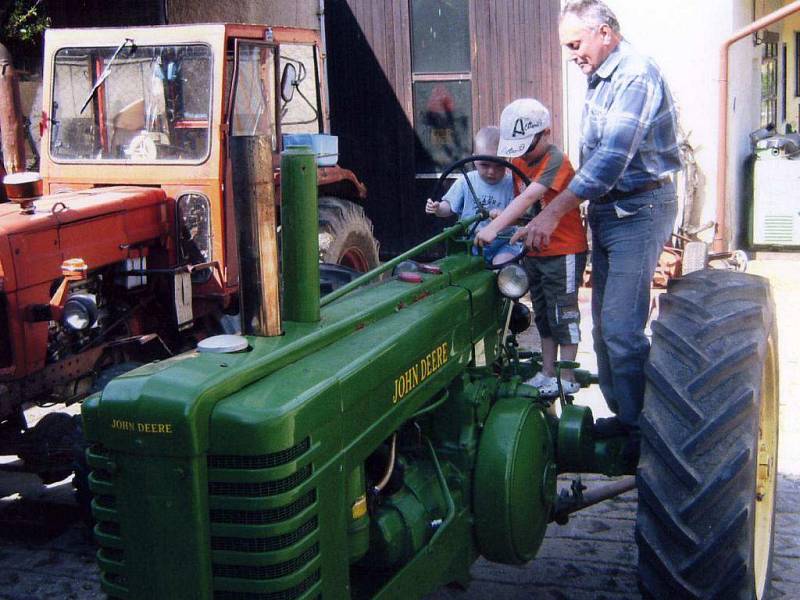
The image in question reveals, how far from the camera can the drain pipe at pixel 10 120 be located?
238 inches

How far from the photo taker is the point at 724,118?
340 inches

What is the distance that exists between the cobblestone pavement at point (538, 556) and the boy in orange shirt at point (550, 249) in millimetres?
599

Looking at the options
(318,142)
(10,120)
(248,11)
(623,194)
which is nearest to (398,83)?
(248,11)

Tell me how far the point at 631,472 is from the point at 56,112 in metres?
3.92

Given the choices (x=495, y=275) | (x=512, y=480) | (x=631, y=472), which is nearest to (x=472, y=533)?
(x=512, y=480)

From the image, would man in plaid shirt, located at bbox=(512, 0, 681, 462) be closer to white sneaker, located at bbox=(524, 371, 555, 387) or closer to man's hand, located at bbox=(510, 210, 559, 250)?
man's hand, located at bbox=(510, 210, 559, 250)

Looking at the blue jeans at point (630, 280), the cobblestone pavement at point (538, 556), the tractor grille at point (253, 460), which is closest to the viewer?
the tractor grille at point (253, 460)

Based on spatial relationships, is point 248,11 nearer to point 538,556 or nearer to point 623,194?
point 623,194

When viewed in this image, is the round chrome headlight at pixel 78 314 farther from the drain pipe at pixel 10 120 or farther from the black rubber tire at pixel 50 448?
the drain pipe at pixel 10 120

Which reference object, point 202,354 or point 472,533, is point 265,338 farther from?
point 472,533

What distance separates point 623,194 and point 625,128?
0.95 ft

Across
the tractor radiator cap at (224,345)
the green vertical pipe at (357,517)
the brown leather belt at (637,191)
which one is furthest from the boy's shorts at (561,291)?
the tractor radiator cap at (224,345)

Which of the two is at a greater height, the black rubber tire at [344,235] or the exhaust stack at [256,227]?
the exhaust stack at [256,227]

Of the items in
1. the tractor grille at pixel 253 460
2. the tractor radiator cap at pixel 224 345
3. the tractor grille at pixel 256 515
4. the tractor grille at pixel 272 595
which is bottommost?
the tractor grille at pixel 272 595
